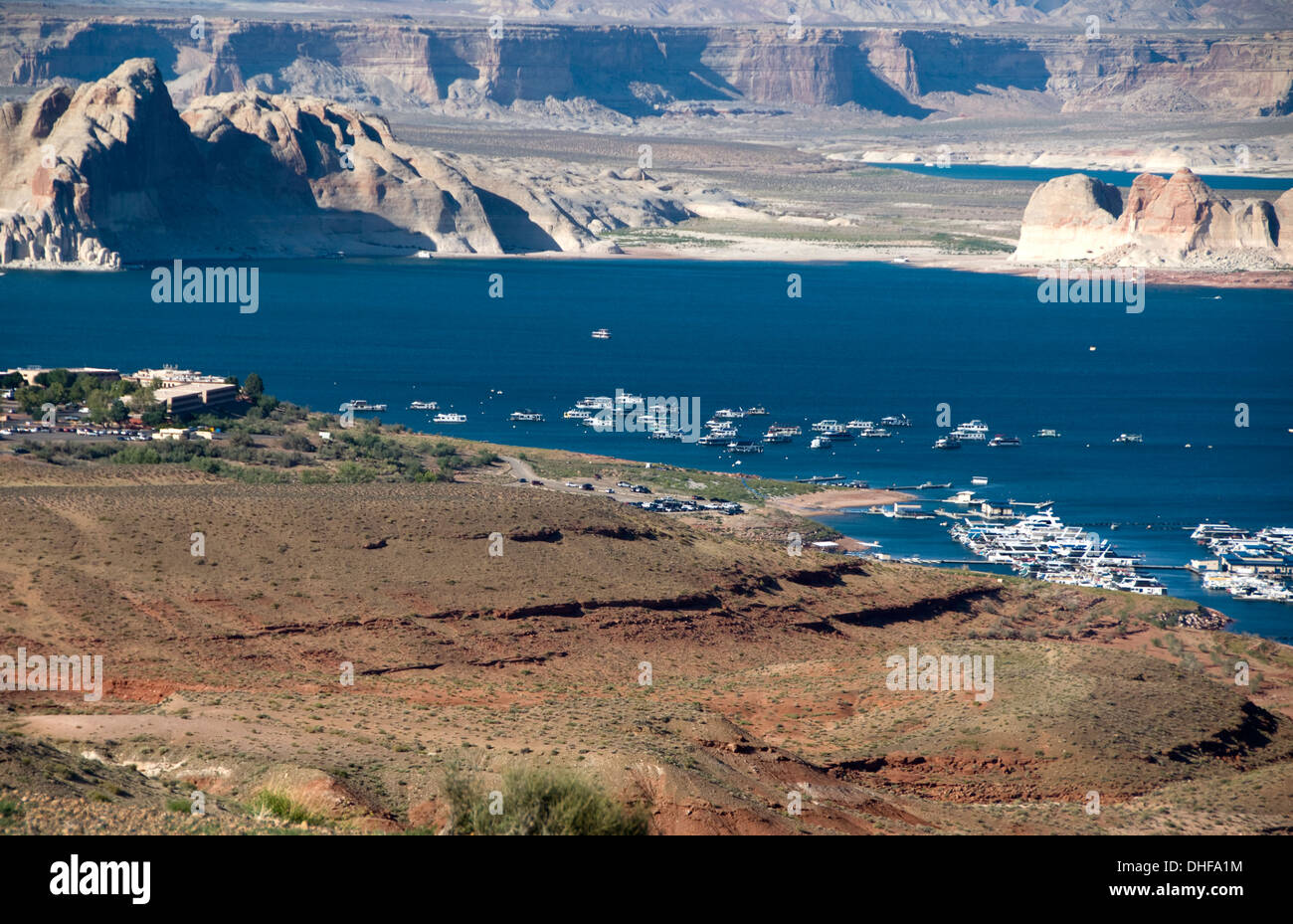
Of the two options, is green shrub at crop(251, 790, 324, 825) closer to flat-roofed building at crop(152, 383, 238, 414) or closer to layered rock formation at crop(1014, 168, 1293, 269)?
flat-roofed building at crop(152, 383, 238, 414)

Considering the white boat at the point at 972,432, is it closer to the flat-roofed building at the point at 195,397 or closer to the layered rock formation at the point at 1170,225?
the flat-roofed building at the point at 195,397

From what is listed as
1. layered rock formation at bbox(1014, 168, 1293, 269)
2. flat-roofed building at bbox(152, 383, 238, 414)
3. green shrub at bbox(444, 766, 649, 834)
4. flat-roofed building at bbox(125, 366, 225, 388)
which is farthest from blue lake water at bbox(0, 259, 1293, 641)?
green shrub at bbox(444, 766, 649, 834)

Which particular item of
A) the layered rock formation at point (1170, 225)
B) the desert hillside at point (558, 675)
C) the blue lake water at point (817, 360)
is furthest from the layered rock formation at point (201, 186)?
the desert hillside at point (558, 675)

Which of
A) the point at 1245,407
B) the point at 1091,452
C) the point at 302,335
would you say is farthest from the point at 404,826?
the point at 302,335
